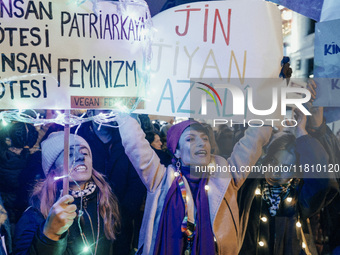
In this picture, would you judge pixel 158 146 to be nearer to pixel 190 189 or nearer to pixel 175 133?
pixel 175 133

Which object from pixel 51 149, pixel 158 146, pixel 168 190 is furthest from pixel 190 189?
pixel 51 149

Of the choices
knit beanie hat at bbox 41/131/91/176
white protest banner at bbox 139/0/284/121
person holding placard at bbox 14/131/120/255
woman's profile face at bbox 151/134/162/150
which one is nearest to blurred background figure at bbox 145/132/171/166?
woman's profile face at bbox 151/134/162/150

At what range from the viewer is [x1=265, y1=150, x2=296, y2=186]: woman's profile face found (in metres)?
2.66

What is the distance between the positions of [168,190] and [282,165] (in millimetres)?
955

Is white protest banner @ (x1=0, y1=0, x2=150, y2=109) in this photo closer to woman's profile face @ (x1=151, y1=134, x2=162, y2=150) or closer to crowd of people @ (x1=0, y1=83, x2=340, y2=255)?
crowd of people @ (x1=0, y1=83, x2=340, y2=255)

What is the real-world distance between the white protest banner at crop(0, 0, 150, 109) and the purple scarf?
34.1 inches

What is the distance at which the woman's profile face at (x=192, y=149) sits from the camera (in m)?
2.51

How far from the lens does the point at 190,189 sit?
2537 mm

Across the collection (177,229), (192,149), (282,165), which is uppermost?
(192,149)

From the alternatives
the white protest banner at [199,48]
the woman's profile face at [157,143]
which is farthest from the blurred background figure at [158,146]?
the white protest banner at [199,48]

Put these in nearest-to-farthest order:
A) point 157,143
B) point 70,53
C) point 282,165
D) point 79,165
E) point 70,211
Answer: point 70,53 < point 70,211 < point 79,165 < point 157,143 < point 282,165

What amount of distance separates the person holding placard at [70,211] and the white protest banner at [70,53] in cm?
44

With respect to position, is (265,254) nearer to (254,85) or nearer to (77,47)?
(254,85)

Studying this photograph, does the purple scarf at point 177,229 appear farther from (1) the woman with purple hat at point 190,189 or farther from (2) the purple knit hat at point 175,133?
(2) the purple knit hat at point 175,133
